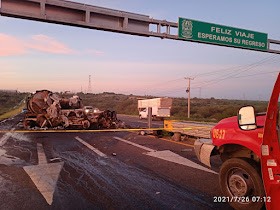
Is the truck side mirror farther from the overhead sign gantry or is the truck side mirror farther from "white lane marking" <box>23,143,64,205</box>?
the overhead sign gantry

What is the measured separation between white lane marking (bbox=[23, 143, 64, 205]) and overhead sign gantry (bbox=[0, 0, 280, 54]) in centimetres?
611

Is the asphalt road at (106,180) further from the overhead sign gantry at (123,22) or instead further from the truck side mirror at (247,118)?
the overhead sign gantry at (123,22)

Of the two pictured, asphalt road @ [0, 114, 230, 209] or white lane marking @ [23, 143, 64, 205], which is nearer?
asphalt road @ [0, 114, 230, 209]

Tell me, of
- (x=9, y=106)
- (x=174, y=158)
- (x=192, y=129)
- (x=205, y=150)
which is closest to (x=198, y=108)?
(x=192, y=129)

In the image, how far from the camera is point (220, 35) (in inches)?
510

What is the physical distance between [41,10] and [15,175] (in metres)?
7.02

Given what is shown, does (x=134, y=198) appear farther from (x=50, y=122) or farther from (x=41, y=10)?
(x=50, y=122)

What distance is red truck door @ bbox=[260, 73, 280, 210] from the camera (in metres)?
2.94

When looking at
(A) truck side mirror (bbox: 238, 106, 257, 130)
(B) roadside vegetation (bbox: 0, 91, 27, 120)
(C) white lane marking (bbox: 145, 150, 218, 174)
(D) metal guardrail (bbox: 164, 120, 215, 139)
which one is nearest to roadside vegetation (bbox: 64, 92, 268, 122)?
(A) truck side mirror (bbox: 238, 106, 257, 130)

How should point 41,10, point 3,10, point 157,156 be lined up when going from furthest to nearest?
point 41,10, point 3,10, point 157,156

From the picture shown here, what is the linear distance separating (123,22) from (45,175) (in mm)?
8062

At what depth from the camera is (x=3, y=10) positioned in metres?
8.91

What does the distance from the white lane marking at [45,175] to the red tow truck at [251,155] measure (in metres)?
3.38

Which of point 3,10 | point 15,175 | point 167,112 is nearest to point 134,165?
point 15,175
